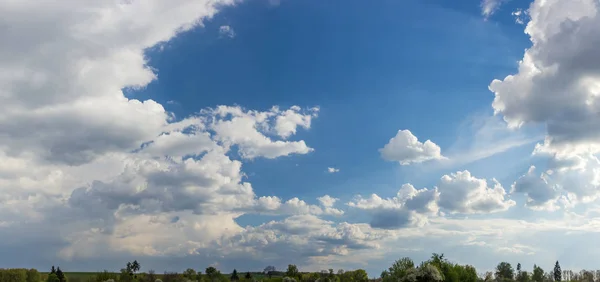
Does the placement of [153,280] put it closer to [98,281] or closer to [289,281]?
[98,281]

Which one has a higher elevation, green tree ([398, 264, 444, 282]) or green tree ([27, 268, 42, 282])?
green tree ([398, 264, 444, 282])

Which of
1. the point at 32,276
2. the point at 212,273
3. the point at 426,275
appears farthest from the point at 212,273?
the point at 426,275

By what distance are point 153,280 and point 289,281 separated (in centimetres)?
5036

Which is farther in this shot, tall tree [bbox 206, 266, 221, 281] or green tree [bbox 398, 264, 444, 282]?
tall tree [bbox 206, 266, 221, 281]

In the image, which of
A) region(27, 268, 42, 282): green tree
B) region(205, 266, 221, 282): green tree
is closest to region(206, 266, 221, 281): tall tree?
region(205, 266, 221, 282): green tree

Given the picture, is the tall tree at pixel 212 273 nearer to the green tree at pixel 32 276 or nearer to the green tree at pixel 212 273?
the green tree at pixel 212 273

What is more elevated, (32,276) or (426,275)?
(426,275)

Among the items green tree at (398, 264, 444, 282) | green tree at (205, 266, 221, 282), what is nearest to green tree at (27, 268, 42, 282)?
green tree at (205, 266, 221, 282)

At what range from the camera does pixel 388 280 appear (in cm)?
11062

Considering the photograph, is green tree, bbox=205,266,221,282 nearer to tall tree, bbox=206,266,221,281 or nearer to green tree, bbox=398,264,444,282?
tall tree, bbox=206,266,221,281

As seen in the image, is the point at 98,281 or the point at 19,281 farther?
the point at 19,281

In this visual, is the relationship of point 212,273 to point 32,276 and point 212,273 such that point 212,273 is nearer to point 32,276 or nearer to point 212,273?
point 212,273

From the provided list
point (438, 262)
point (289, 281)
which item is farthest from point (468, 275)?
point (289, 281)

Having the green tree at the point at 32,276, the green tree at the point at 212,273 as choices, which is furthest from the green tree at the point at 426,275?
the green tree at the point at 32,276
